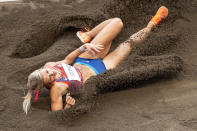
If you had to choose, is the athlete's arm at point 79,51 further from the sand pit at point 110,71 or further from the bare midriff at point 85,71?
the sand pit at point 110,71

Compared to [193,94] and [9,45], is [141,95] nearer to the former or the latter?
[193,94]

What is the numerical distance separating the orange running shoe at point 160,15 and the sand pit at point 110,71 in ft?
0.28

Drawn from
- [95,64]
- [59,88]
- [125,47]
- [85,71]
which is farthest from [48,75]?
[125,47]

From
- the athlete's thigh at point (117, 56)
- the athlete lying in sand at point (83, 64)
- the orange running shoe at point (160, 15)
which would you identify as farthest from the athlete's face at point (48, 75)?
the orange running shoe at point (160, 15)

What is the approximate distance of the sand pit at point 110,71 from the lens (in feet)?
6.75

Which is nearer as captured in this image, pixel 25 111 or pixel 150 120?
pixel 150 120

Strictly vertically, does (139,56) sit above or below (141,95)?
above

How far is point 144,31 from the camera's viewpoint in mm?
2729

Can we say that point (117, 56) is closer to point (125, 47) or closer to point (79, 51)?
point (125, 47)

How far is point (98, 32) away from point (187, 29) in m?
0.96

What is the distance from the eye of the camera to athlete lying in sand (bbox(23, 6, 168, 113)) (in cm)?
219

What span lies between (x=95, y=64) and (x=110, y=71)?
196mm

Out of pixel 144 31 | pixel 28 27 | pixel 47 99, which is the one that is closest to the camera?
pixel 47 99

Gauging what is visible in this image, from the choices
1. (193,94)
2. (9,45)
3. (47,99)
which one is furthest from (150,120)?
(9,45)
